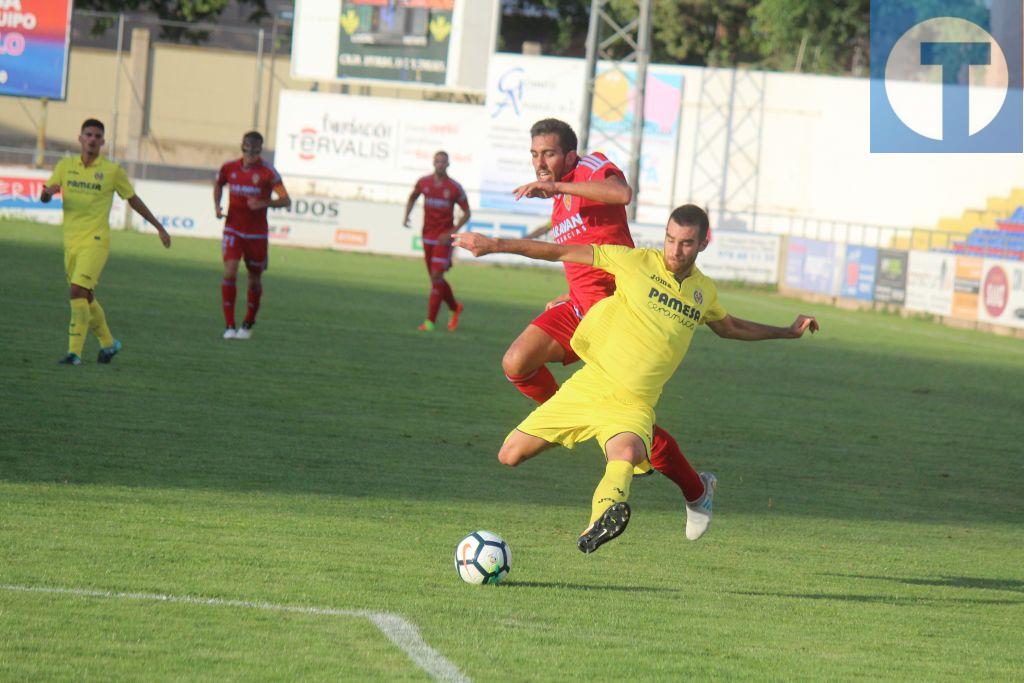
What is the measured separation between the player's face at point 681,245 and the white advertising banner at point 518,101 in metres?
37.4

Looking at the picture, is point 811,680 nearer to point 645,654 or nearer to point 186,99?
point 645,654

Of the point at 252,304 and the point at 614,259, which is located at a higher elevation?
the point at 614,259

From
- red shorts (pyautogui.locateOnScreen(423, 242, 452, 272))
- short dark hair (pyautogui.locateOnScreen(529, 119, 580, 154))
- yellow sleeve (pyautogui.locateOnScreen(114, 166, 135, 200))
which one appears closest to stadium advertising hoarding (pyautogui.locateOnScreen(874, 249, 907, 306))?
red shorts (pyautogui.locateOnScreen(423, 242, 452, 272))

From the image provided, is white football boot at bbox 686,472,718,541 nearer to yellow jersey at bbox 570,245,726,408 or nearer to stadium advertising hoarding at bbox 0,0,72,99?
yellow jersey at bbox 570,245,726,408

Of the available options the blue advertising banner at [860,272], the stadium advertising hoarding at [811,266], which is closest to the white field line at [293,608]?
the blue advertising banner at [860,272]

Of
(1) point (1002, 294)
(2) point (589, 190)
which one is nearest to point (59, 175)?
(2) point (589, 190)

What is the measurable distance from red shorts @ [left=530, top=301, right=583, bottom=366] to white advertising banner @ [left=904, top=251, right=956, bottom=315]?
21.3m

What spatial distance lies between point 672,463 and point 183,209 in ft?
92.5

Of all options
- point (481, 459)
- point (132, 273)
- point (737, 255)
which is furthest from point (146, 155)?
point (481, 459)

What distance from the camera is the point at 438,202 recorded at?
1908cm

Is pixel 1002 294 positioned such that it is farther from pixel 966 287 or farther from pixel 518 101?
pixel 518 101

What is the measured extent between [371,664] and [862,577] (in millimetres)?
3259

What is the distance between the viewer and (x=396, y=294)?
24234 millimetres

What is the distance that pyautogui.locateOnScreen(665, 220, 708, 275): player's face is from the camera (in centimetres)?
667
